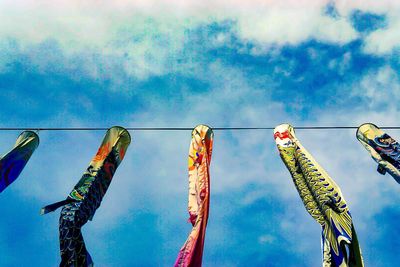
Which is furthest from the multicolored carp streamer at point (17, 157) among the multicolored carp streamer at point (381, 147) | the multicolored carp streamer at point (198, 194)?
the multicolored carp streamer at point (381, 147)

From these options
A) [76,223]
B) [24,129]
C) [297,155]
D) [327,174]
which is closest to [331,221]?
[327,174]

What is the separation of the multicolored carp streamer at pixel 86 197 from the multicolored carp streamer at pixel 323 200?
2880 mm

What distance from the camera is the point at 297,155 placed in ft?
24.9

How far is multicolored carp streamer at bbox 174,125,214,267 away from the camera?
5702mm

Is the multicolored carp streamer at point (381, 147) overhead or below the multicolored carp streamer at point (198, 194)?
overhead

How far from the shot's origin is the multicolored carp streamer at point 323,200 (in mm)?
5855

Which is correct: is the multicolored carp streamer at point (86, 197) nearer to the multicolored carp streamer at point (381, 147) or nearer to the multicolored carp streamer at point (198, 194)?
the multicolored carp streamer at point (198, 194)

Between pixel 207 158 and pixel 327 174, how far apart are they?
195 centimetres

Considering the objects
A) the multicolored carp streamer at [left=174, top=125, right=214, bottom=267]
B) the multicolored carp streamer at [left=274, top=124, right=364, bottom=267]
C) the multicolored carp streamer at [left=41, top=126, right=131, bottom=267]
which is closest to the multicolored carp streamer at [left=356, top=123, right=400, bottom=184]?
the multicolored carp streamer at [left=274, top=124, right=364, bottom=267]

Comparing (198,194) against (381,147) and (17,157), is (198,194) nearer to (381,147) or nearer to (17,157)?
(381,147)

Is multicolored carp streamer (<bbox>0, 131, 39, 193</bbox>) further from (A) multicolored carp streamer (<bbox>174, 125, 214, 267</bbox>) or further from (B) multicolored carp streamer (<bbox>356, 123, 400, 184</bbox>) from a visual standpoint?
(B) multicolored carp streamer (<bbox>356, 123, 400, 184</bbox>)

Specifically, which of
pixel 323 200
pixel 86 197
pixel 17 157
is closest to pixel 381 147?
pixel 323 200

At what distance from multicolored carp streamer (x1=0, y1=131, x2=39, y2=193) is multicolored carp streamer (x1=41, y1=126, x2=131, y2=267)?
4.54 ft

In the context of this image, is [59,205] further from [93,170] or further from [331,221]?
[331,221]
